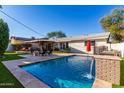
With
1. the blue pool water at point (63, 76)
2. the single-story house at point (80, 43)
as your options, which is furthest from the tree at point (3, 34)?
the single-story house at point (80, 43)

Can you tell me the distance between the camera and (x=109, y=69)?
6.27m

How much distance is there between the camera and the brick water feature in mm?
6102

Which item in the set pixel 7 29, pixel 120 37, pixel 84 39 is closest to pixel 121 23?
pixel 120 37

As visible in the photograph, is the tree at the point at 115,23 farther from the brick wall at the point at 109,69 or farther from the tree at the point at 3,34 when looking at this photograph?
the brick wall at the point at 109,69

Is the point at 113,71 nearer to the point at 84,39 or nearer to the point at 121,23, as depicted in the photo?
the point at 84,39

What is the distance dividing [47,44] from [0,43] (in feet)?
33.5

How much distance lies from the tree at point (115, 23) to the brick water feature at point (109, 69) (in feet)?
93.9

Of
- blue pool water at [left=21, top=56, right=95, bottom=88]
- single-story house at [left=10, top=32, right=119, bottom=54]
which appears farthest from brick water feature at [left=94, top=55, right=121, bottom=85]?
single-story house at [left=10, top=32, right=119, bottom=54]

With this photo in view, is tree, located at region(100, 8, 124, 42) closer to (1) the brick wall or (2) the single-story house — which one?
(2) the single-story house

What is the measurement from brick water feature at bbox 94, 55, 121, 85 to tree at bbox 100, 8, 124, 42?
28614mm

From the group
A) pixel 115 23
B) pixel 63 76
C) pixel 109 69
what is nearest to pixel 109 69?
pixel 109 69

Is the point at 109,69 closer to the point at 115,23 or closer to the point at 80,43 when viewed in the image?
the point at 80,43
